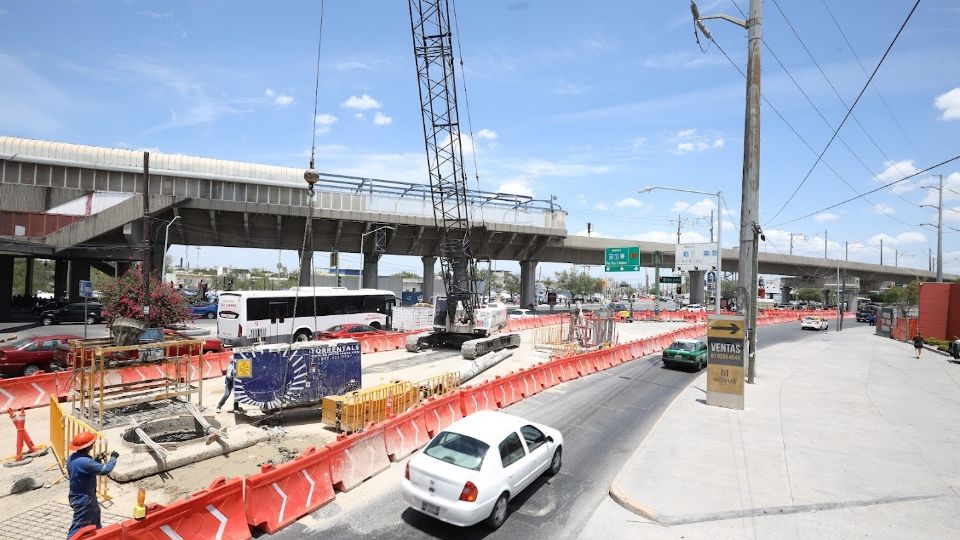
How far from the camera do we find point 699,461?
11.7 m

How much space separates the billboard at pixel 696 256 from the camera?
54.2 metres

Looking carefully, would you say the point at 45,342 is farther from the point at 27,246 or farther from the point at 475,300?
the point at 27,246

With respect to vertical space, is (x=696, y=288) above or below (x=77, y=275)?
above

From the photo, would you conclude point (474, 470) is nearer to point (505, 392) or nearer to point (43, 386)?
point (505, 392)

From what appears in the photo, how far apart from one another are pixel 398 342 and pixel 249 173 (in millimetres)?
39380

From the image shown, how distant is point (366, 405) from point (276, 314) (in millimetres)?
17379

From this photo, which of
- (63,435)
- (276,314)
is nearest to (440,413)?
(63,435)

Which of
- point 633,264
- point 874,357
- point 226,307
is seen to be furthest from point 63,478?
point 633,264

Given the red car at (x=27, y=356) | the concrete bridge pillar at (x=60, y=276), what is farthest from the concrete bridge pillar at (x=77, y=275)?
the red car at (x=27, y=356)

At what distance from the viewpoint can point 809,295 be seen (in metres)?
157

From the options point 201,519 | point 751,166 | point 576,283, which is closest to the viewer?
point 201,519

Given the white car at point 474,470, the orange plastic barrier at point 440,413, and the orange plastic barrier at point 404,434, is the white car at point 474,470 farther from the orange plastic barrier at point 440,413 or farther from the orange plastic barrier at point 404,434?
the orange plastic barrier at point 440,413

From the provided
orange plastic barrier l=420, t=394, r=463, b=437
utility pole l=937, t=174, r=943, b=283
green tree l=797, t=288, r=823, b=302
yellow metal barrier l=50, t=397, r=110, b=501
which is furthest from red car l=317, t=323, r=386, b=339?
green tree l=797, t=288, r=823, b=302

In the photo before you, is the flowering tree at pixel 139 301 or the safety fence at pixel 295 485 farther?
the flowering tree at pixel 139 301
